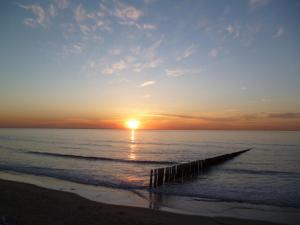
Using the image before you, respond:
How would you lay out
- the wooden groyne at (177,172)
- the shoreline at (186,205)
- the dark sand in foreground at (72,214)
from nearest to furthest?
1. the dark sand in foreground at (72,214)
2. the shoreline at (186,205)
3. the wooden groyne at (177,172)

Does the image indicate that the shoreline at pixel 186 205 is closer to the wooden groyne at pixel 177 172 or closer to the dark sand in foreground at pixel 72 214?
the dark sand in foreground at pixel 72 214

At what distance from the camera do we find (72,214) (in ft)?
41.9

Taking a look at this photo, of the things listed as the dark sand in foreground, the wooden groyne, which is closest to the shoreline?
the dark sand in foreground

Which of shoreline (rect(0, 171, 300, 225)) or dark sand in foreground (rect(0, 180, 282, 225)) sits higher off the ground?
dark sand in foreground (rect(0, 180, 282, 225))

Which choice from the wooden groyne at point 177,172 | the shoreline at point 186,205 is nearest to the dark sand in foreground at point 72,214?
the shoreline at point 186,205

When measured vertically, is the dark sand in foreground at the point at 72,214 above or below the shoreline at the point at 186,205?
above

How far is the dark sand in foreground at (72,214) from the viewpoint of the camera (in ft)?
38.2

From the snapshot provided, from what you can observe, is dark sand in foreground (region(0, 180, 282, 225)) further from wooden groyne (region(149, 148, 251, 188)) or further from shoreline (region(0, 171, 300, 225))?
wooden groyne (region(149, 148, 251, 188))

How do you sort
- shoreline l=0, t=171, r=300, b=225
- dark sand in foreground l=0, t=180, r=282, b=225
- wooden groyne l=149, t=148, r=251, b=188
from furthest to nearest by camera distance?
wooden groyne l=149, t=148, r=251, b=188
shoreline l=0, t=171, r=300, b=225
dark sand in foreground l=0, t=180, r=282, b=225

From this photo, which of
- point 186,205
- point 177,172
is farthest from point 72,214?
point 177,172

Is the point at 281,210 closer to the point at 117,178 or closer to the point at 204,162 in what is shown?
the point at 117,178

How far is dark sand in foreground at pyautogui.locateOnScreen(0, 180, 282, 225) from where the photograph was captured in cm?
1163

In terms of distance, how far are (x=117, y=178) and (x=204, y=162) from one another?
14.4 meters

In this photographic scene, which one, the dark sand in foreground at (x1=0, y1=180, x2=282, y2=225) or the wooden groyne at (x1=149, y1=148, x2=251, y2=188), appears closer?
the dark sand in foreground at (x1=0, y1=180, x2=282, y2=225)
